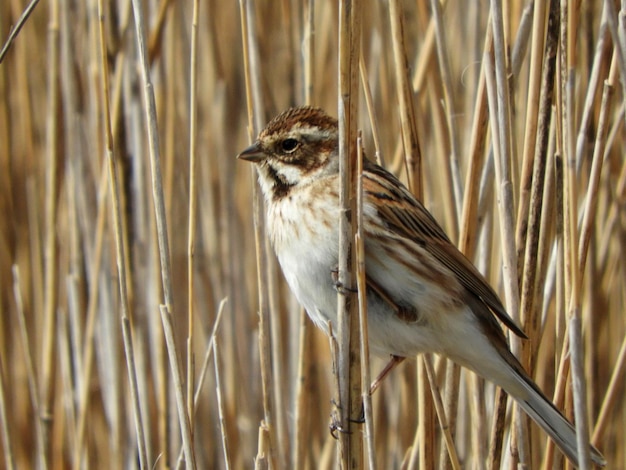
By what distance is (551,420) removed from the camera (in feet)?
6.23

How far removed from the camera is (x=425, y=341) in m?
2.08

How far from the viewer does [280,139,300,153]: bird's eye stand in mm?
2148

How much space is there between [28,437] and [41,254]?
0.74 m

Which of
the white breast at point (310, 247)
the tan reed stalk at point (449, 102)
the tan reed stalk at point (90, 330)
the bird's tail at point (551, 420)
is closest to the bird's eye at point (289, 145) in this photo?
the white breast at point (310, 247)

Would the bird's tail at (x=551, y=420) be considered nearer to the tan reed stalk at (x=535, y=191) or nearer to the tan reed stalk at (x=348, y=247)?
the tan reed stalk at (x=535, y=191)

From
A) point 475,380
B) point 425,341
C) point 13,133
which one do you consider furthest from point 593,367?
point 13,133

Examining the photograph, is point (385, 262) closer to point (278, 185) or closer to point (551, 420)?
point (278, 185)

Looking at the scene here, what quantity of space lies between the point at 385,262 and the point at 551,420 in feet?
1.78

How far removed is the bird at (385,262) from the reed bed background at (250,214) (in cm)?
7

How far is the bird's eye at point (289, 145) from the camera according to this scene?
7.05 feet

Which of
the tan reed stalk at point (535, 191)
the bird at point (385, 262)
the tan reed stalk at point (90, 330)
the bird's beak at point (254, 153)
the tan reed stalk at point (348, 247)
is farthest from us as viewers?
the tan reed stalk at point (90, 330)

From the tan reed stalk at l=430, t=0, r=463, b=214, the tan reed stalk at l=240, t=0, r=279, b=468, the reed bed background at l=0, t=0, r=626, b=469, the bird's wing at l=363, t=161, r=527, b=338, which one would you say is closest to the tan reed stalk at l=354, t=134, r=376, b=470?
the reed bed background at l=0, t=0, r=626, b=469

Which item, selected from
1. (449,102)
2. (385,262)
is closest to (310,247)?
(385,262)

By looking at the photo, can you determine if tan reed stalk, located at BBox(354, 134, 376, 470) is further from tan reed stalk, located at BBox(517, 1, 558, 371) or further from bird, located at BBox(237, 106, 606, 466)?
tan reed stalk, located at BBox(517, 1, 558, 371)
